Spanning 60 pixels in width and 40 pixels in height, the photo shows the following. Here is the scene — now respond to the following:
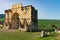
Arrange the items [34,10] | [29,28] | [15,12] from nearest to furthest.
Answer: [29,28]
[34,10]
[15,12]

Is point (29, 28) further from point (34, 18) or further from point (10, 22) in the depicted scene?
point (10, 22)

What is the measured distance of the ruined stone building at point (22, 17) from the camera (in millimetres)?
34750

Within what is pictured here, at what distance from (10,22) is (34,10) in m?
8.69

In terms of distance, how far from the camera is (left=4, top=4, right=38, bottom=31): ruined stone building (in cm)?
3475

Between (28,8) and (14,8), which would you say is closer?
(28,8)

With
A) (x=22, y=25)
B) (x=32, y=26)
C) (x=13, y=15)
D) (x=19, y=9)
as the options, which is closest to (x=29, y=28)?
(x=32, y=26)

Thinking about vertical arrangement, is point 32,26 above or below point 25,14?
below

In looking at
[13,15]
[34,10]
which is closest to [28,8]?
[34,10]

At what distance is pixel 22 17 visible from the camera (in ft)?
122

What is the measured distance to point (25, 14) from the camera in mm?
36250

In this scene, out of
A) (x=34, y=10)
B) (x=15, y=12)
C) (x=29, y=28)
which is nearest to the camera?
(x=29, y=28)

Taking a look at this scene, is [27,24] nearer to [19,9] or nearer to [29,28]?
[29,28]

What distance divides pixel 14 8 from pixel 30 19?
22.8 feet

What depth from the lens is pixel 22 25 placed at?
37.2 metres
